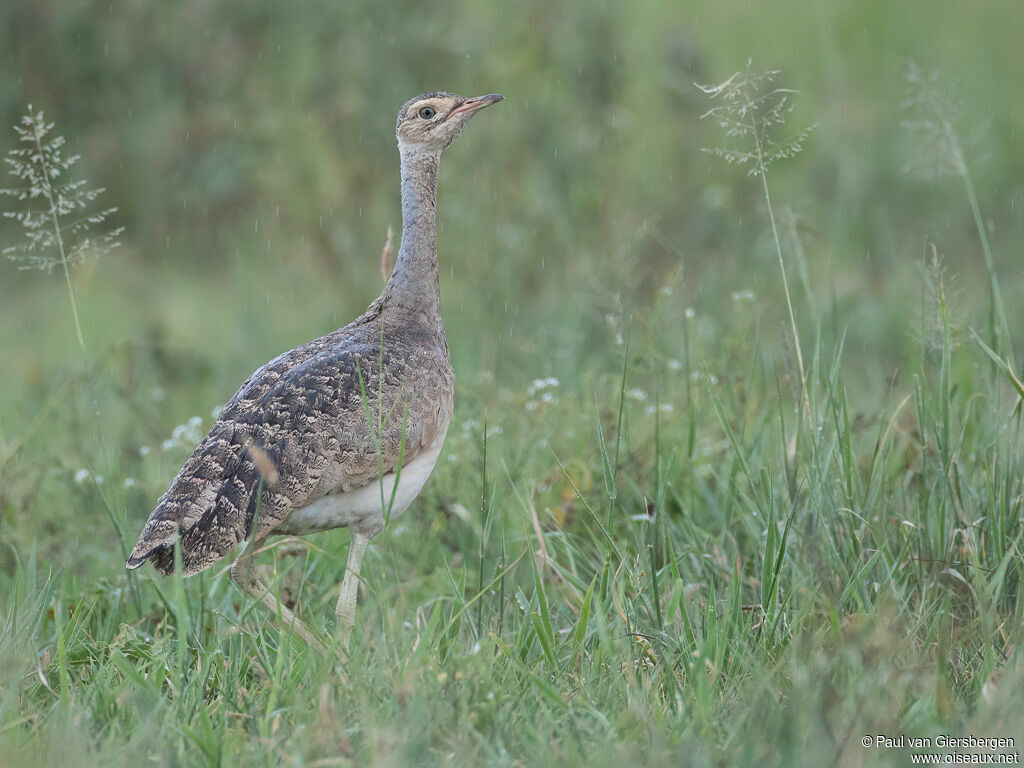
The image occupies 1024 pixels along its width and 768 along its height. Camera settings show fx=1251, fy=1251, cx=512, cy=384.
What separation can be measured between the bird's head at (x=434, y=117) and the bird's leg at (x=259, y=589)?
4.55ft

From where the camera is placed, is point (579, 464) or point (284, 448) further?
point (579, 464)

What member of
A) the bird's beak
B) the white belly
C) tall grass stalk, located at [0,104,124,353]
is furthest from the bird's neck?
tall grass stalk, located at [0,104,124,353]

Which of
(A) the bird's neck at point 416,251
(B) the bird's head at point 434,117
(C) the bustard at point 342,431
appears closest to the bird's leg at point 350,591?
(C) the bustard at point 342,431

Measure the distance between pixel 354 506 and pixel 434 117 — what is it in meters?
1.28

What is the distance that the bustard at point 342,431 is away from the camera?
11.3ft

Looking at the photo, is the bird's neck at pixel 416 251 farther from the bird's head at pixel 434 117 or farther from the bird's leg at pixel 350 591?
the bird's leg at pixel 350 591

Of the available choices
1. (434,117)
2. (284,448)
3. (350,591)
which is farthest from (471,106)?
(350,591)

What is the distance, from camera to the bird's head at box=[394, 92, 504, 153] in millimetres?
4008

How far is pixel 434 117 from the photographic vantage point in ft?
13.2

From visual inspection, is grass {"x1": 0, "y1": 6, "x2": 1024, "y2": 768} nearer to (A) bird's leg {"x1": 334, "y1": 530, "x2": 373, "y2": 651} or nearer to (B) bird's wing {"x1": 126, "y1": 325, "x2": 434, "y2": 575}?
(A) bird's leg {"x1": 334, "y1": 530, "x2": 373, "y2": 651}

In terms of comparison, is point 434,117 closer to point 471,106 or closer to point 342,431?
point 471,106


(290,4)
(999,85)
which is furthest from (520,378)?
(999,85)

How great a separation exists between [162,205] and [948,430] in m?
5.82

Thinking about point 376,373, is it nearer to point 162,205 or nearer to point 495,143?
point 495,143
